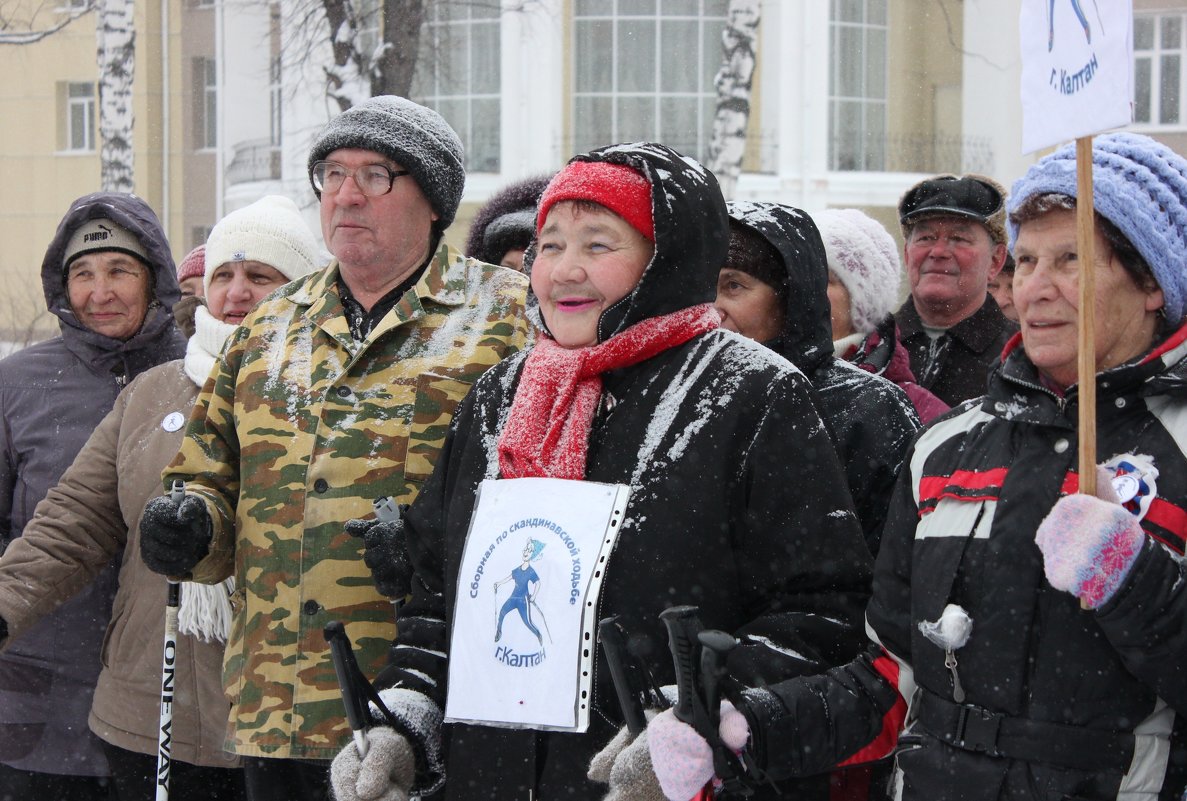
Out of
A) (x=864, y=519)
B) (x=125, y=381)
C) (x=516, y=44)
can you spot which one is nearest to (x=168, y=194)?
(x=516, y=44)

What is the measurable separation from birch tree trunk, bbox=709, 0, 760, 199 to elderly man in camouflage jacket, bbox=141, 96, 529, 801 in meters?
12.4

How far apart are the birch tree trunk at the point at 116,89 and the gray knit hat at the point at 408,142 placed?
11.7 meters

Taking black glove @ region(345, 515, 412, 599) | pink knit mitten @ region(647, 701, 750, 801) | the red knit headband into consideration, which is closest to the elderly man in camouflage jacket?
black glove @ region(345, 515, 412, 599)

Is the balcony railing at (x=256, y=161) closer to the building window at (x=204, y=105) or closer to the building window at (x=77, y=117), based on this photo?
the building window at (x=204, y=105)

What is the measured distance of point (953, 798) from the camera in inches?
101

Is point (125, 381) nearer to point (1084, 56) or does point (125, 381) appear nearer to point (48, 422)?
point (48, 422)

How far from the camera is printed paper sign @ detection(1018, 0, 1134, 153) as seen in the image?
2451mm

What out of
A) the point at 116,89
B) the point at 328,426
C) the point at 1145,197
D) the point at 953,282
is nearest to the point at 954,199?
the point at 953,282

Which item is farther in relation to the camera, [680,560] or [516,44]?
[516,44]

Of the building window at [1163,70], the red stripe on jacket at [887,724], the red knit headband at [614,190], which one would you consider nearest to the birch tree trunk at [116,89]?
the red knit headband at [614,190]

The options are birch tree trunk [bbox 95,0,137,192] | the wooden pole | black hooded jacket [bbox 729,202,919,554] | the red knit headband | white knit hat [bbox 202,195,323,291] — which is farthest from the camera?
birch tree trunk [bbox 95,0,137,192]

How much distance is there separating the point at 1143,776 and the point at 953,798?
0.32 m

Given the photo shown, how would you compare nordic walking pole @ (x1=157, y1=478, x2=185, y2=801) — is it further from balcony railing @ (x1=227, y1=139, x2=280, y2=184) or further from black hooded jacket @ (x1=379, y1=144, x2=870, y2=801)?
balcony railing @ (x1=227, y1=139, x2=280, y2=184)

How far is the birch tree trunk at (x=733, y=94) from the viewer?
52.5 ft
